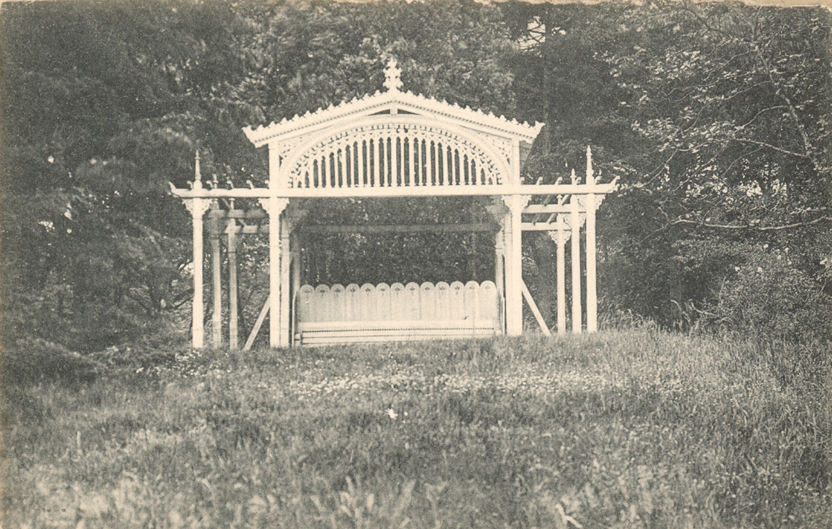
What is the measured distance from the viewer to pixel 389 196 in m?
13.6

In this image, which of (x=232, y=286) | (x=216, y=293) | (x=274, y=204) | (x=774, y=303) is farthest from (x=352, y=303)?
(x=774, y=303)

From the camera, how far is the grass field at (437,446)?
583 centimetres

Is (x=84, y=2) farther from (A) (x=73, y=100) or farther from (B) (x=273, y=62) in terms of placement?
(B) (x=273, y=62)

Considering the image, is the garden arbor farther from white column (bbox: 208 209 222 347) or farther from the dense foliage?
the dense foliage

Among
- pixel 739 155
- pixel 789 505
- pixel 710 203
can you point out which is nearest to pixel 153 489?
pixel 789 505

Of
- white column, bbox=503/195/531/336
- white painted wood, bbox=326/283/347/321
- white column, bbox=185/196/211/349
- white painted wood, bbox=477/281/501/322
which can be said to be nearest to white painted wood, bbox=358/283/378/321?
white painted wood, bbox=326/283/347/321

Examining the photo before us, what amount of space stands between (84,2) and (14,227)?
3.47 metres

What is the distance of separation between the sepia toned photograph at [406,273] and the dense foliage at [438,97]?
3.1 inches

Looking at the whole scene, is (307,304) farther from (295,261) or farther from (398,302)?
(398,302)

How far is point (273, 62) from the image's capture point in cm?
1816

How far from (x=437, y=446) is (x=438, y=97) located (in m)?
15.3

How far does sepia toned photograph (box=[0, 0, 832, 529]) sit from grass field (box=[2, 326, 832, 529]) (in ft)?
0.13

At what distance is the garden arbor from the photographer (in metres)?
12.7

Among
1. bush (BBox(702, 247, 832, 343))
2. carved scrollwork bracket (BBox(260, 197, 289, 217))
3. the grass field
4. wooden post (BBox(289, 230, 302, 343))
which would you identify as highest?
carved scrollwork bracket (BBox(260, 197, 289, 217))
